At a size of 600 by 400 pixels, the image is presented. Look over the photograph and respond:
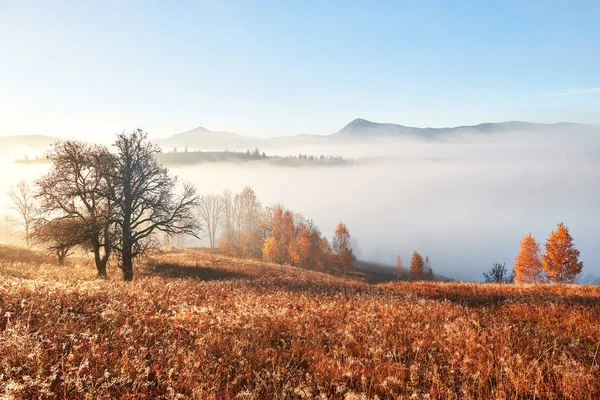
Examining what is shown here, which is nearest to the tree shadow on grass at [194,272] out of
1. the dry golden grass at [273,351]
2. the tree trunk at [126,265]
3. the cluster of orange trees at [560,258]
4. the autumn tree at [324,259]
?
the tree trunk at [126,265]

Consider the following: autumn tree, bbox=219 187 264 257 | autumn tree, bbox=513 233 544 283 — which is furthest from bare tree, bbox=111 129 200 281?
autumn tree, bbox=219 187 264 257

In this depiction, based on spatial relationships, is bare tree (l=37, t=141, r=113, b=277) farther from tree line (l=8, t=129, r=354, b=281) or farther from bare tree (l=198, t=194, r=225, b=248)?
bare tree (l=198, t=194, r=225, b=248)

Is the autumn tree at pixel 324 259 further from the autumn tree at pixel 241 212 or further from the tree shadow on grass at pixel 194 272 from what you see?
the tree shadow on grass at pixel 194 272

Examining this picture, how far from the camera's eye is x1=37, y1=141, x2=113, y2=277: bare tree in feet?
63.4

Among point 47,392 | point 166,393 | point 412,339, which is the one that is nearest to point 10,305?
point 47,392

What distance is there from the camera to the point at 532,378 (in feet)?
16.1

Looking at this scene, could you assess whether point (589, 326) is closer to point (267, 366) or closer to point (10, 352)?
point (267, 366)

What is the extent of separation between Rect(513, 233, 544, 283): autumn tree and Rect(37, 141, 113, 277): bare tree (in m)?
56.7

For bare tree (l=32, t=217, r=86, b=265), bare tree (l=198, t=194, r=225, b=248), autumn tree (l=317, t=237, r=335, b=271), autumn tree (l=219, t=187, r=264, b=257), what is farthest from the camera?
autumn tree (l=219, t=187, r=264, b=257)

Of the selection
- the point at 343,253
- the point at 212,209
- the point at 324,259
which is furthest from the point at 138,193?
the point at 212,209

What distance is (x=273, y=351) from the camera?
572 cm

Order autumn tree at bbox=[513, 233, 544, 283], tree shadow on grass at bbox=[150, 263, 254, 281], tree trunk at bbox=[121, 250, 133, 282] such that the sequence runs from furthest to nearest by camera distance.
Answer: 1. autumn tree at bbox=[513, 233, 544, 283]
2. tree shadow on grass at bbox=[150, 263, 254, 281]
3. tree trunk at bbox=[121, 250, 133, 282]

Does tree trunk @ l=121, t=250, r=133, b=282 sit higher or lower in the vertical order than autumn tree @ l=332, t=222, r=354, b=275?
higher

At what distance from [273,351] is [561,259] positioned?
54.0 metres
